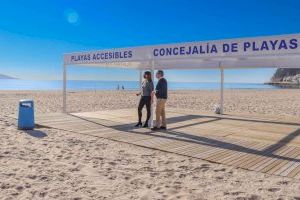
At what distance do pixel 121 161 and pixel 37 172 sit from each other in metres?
1.52

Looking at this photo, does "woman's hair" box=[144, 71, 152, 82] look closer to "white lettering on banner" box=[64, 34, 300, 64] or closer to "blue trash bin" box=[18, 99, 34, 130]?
"white lettering on banner" box=[64, 34, 300, 64]

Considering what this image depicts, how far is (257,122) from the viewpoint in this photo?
10953 millimetres

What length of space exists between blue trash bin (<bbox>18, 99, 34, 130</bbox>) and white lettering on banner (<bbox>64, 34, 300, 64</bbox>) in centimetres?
319

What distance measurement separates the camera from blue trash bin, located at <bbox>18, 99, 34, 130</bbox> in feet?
31.3

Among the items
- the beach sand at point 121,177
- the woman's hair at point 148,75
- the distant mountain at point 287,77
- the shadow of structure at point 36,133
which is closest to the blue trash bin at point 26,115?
the shadow of structure at point 36,133

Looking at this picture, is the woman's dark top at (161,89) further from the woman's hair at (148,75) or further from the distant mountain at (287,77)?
the distant mountain at (287,77)

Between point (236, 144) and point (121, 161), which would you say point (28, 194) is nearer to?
point (121, 161)

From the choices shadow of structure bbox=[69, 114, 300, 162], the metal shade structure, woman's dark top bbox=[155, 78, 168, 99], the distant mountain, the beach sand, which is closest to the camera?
the beach sand

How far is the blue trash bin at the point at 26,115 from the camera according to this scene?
9.55 m

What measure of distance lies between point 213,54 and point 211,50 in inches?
4.8

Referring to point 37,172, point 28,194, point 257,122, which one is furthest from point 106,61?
point 28,194

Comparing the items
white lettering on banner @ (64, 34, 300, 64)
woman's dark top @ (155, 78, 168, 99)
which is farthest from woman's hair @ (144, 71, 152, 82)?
white lettering on banner @ (64, 34, 300, 64)

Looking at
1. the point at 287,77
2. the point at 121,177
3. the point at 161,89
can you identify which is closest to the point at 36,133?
the point at 161,89

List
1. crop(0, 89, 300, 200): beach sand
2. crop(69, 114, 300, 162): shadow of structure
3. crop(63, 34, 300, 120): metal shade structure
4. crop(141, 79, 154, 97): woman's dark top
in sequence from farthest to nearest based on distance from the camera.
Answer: crop(141, 79, 154, 97): woman's dark top < crop(63, 34, 300, 120): metal shade structure < crop(69, 114, 300, 162): shadow of structure < crop(0, 89, 300, 200): beach sand
